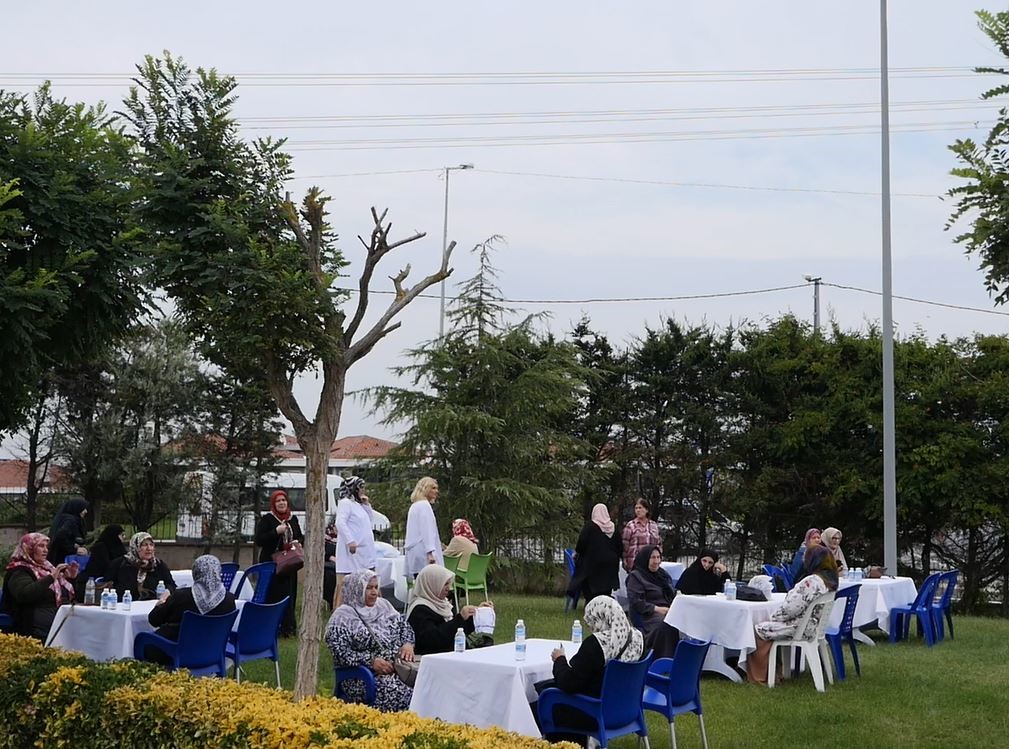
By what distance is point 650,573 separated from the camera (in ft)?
39.0

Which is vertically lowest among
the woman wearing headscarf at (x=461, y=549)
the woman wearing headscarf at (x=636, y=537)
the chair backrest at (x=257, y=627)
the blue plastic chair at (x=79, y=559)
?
the chair backrest at (x=257, y=627)

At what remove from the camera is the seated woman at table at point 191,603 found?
29.9 ft

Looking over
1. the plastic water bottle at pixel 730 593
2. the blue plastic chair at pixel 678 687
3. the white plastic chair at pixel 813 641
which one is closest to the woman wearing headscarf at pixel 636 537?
the plastic water bottle at pixel 730 593

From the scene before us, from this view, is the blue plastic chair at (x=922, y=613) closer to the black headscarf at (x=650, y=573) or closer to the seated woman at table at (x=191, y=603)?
the black headscarf at (x=650, y=573)

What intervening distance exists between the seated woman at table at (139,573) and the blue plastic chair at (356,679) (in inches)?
128

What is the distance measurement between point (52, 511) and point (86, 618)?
1859 cm

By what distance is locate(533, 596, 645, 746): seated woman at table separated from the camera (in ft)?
23.4

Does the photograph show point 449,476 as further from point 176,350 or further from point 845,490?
point 176,350

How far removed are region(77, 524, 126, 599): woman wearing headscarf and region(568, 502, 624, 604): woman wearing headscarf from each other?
5.08 m

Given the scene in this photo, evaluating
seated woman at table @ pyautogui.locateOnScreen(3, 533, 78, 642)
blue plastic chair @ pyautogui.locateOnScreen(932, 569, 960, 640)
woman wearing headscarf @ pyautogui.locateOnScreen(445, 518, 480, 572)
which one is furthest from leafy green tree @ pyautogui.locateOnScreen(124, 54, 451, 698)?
blue plastic chair @ pyautogui.locateOnScreen(932, 569, 960, 640)

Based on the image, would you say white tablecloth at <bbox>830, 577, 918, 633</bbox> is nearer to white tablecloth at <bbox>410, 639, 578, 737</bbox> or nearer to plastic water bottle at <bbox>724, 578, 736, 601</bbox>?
plastic water bottle at <bbox>724, 578, 736, 601</bbox>

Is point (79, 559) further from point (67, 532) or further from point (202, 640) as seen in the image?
point (202, 640)

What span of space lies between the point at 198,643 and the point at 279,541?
379cm

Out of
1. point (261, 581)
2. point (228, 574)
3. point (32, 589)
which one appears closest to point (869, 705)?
point (261, 581)
